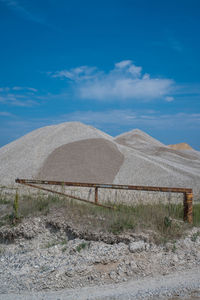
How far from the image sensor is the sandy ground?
3576mm

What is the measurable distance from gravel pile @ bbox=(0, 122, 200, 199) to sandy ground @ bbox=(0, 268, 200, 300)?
954 cm

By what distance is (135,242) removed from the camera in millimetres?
4820

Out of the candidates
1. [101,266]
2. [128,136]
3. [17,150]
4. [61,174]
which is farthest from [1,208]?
[128,136]

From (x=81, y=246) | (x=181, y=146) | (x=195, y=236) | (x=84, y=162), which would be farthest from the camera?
(x=181, y=146)

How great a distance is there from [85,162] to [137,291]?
610 inches

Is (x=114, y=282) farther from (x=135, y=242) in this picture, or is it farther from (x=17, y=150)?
(x=17, y=150)

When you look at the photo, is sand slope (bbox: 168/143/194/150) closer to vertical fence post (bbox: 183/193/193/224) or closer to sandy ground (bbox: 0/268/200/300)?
vertical fence post (bbox: 183/193/193/224)

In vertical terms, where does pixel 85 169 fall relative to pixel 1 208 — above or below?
above

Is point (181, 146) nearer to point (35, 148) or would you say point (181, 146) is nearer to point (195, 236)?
point (35, 148)

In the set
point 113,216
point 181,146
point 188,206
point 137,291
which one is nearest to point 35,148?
point 113,216

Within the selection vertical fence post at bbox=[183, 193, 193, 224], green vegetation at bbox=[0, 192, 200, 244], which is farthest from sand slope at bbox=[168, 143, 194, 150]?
vertical fence post at bbox=[183, 193, 193, 224]

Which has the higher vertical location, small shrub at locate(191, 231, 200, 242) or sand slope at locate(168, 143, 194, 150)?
sand slope at locate(168, 143, 194, 150)

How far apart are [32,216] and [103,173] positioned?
1212 cm

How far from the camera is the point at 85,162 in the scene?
1906 centimetres
